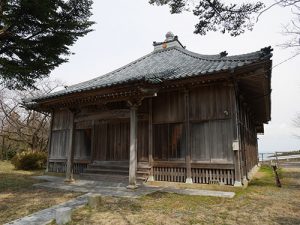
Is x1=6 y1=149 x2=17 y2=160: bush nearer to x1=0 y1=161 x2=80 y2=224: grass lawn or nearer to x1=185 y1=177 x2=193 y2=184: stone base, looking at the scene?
x1=0 y1=161 x2=80 y2=224: grass lawn

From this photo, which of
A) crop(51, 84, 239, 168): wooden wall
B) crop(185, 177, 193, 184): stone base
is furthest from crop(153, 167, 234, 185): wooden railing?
crop(51, 84, 239, 168): wooden wall

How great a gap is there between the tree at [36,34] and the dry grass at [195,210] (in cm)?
507

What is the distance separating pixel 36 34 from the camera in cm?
787

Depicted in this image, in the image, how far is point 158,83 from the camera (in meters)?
9.11

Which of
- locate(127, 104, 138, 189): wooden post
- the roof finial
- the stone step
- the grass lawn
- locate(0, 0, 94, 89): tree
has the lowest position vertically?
the grass lawn

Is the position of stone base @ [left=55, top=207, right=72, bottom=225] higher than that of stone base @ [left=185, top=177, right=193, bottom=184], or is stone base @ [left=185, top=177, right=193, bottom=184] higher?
stone base @ [left=185, top=177, right=193, bottom=184]

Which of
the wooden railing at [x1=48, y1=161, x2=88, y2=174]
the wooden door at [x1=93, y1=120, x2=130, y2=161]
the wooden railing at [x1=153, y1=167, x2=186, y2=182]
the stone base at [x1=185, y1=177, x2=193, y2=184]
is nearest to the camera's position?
the stone base at [x1=185, y1=177, x2=193, y2=184]

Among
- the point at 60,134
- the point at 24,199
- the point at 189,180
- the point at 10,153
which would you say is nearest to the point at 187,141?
the point at 189,180

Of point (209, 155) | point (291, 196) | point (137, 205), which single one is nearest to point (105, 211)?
point (137, 205)

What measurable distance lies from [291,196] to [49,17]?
32.9 feet

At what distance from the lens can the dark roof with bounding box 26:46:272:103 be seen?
8.87 m

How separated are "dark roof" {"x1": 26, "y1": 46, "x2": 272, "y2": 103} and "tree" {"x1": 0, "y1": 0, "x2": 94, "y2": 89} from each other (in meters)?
1.84

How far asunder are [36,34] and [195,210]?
301 inches

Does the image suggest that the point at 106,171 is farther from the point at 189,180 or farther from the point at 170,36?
the point at 170,36
